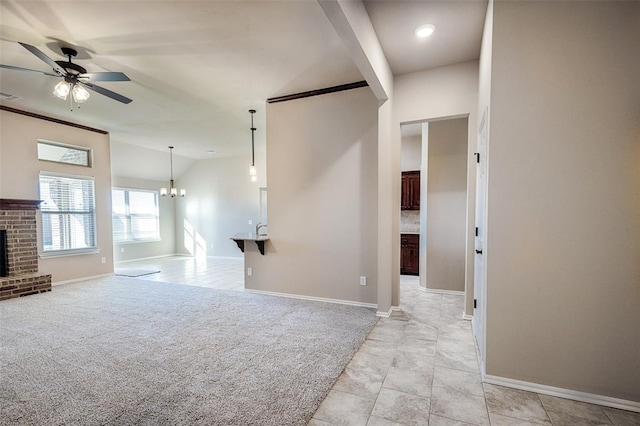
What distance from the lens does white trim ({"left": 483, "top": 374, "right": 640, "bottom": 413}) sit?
1.90 meters

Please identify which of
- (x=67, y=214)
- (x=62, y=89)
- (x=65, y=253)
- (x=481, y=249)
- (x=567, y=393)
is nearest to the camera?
(x=567, y=393)

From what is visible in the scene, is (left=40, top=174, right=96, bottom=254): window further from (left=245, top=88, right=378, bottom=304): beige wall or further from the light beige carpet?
(left=245, top=88, right=378, bottom=304): beige wall

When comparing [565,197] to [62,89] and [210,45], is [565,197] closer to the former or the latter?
[210,45]

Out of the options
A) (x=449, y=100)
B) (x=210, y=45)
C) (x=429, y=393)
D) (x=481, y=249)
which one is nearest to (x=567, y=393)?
(x=429, y=393)

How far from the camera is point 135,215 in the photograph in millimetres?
8492

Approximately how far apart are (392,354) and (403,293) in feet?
7.07

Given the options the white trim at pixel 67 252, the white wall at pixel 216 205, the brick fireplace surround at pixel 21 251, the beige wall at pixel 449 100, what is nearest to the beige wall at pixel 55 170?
the white trim at pixel 67 252

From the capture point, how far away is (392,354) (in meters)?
2.63

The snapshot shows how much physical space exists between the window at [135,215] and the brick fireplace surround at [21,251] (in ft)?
9.70

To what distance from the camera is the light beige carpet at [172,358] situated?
1.88 meters

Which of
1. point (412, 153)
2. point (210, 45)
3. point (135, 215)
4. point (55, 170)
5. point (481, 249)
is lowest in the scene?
point (481, 249)

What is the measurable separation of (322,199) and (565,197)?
2741 mm

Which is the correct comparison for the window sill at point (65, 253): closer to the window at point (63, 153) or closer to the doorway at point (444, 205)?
the window at point (63, 153)

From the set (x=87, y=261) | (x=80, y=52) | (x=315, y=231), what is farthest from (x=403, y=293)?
(x=87, y=261)
